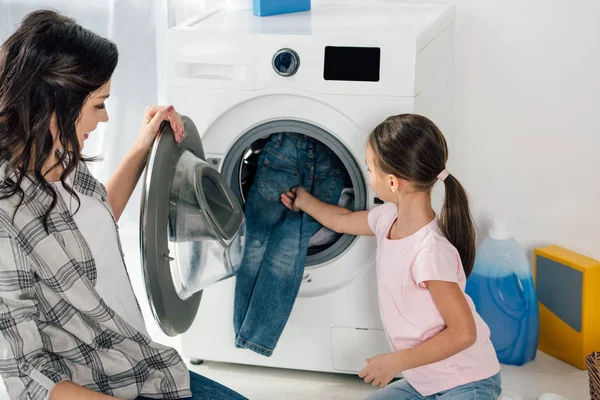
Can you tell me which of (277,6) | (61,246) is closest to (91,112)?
(61,246)

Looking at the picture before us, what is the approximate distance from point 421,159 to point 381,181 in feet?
0.35

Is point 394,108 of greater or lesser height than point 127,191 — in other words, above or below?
above

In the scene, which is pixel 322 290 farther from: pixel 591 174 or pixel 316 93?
pixel 591 174

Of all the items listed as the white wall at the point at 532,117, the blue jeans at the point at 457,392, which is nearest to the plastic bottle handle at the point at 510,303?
the white wall at the point at 532,117

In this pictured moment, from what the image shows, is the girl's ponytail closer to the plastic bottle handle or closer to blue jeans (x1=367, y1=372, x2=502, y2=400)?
blue jeans (x1=367, y1=372, x2=502, y2=400)

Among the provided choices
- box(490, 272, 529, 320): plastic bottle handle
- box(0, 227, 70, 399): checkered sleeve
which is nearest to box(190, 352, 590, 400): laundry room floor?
box(490, 272, 529, 320): plastic bottle handle

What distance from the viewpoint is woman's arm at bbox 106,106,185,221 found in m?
1.66

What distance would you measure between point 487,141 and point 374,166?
0.76 m

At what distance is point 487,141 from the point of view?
239cm

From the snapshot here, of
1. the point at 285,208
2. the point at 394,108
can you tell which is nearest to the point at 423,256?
the point at 394,108

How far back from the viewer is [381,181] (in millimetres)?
1745

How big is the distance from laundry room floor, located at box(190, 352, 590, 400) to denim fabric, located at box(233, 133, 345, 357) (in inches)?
5.1

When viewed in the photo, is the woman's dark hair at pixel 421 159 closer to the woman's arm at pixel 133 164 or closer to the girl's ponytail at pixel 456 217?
the girl's ponytail at pixel 456 217

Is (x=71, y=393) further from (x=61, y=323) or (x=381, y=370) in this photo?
(x=381, y=370)
